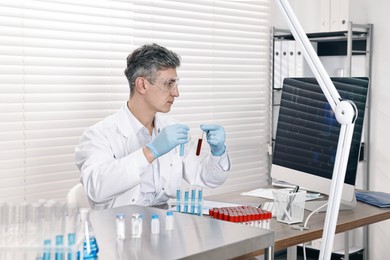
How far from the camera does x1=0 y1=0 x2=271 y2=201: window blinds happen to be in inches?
118

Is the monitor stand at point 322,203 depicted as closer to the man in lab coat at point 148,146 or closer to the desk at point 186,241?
the man in lab coat at point 148,146

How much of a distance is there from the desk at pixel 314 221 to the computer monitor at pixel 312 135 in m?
0.07

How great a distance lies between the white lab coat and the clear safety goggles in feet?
0.56

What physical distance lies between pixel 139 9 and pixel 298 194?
5.71ft

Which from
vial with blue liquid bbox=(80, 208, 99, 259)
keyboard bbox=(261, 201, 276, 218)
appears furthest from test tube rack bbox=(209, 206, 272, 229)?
vial with blue liquid bbox=(80, 208, 99, 259)

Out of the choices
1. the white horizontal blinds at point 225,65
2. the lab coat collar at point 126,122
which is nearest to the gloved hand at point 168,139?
the lab coat collar at point 126,122

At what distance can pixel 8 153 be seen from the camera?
9.70 feet

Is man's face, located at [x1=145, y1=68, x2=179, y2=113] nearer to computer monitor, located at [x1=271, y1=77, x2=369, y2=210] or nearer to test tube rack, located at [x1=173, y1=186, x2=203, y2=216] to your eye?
Answer: computer monitor, located at [x1=271, y1=77, x2=369, y2=210]

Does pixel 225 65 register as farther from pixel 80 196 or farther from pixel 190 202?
pixel 190 202

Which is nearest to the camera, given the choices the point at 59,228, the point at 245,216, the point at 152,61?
the point at 59,228

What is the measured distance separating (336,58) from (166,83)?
1780 millimetres

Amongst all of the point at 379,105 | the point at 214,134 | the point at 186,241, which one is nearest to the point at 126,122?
the point at 214,134

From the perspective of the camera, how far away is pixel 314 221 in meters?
2.23

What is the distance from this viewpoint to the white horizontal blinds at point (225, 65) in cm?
369
